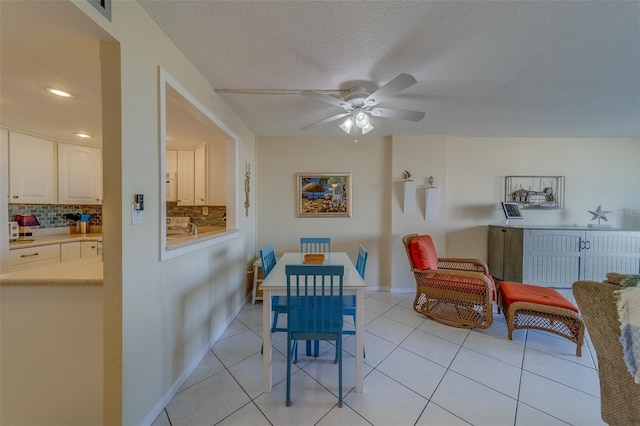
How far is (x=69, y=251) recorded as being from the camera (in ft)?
9.55

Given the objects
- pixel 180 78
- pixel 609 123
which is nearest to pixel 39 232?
pixel 180 78

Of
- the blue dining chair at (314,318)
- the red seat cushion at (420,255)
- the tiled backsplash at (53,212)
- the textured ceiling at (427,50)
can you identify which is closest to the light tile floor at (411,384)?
the blue dining chair at (314,318)

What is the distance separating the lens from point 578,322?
2.00 meters

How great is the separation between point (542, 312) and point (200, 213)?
4496 mm

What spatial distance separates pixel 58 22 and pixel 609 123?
17.3ft

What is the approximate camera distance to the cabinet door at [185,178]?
11.5 feet

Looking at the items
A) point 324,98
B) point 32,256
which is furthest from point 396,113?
point 32,256

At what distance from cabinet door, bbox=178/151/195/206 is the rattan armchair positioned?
3.26 m

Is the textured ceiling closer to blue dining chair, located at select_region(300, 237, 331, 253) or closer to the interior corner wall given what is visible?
the interior corner wall

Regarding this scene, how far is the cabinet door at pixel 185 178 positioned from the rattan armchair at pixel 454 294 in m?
3.26

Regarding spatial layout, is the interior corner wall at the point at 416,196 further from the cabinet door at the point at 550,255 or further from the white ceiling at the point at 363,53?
the cabinet door at the point at 550,255

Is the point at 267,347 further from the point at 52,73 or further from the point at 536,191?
the point at 536,191

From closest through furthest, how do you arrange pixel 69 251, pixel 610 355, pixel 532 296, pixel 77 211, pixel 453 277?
pixel 610 355, pixel 532 296, pixel 453 277, pixel 69 251, pixel 77 211

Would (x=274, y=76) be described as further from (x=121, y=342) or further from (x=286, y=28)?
(x=121, y=342)
